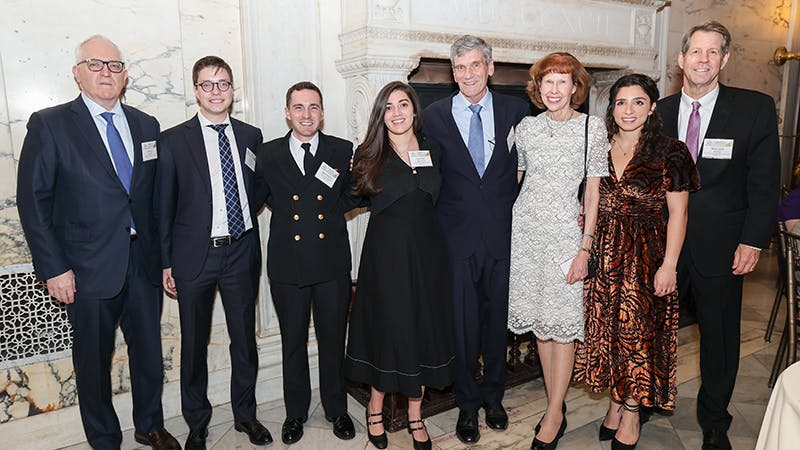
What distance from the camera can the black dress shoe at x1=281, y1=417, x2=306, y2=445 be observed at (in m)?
2.91

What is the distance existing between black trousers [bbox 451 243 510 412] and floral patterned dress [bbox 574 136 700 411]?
43cm

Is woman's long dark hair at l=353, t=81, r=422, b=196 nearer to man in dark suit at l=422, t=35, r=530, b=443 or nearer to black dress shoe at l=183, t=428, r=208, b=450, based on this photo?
man in dark suit at l=422, t=35, r=530, b=443

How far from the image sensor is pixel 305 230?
8.75 ft

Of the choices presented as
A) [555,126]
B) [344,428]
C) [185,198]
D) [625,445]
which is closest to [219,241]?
[185,198]

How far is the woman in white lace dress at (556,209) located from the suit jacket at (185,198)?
1.44 meters

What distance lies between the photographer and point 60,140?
93.7 inches

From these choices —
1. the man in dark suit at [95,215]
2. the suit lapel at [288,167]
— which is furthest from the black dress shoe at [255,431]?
the suit lapel at [288,167]

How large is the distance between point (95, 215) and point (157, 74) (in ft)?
2.91

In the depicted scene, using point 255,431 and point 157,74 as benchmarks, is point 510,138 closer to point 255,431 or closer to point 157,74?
point 157,74

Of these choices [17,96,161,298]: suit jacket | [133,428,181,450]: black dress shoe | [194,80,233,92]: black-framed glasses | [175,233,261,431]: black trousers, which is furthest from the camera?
[133,428,181,450]: black dress shoe

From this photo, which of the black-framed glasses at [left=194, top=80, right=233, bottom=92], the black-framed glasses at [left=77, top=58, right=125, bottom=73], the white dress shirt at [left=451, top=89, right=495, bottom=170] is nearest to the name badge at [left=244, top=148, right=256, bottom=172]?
the black-framed glasses at [left=194, top=80, right=233, bottom=92]

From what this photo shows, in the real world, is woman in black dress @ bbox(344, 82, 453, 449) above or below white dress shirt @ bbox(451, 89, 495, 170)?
below

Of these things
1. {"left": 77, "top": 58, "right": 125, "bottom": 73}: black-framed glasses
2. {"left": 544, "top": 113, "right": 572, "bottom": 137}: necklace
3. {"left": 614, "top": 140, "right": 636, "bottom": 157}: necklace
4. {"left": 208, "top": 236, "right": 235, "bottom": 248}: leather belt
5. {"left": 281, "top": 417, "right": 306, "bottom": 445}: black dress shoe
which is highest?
{"left": 77, "top": 58, "right": 125, "bottom": 73}: black-framed glasses

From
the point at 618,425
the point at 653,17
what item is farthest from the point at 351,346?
the point at 653,17
